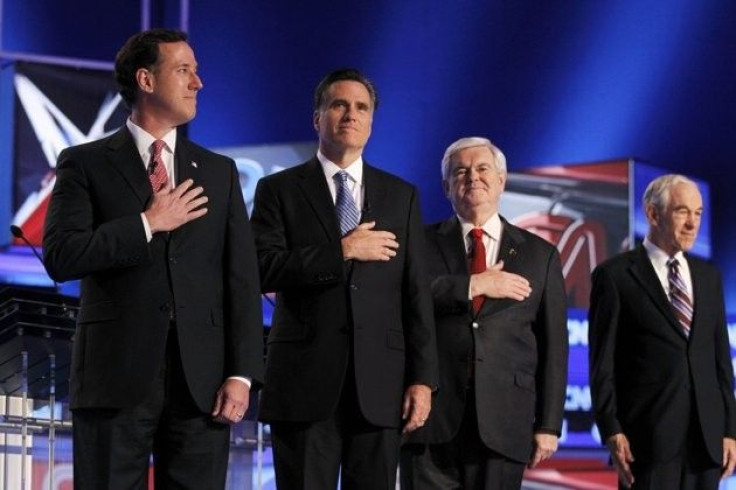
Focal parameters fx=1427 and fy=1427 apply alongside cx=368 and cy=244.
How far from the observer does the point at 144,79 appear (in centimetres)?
334

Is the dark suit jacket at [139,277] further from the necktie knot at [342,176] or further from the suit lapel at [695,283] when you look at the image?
the suit lapel at [695,283]

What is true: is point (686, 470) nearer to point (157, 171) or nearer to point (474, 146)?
point (474, 146)

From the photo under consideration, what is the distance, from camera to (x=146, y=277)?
10.3 feet

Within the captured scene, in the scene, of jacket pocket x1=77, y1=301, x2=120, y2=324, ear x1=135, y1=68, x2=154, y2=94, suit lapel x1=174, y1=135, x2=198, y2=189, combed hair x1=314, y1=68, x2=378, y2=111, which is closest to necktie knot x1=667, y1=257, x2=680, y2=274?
combed hair x1=314, y1=68, x2=378, y2=111

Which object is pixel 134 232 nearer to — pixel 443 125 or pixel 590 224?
pixel 590 224

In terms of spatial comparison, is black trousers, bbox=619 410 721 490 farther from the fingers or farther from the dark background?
the dark background

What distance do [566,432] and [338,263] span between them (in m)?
4.14

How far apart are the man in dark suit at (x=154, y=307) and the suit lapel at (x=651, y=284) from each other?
5.32 feet

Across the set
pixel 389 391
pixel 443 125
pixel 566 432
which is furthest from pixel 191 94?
pixel 443 125

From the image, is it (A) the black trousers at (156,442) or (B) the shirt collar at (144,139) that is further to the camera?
(B) the shirt collar at (144,139)

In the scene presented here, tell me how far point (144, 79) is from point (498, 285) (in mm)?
1168

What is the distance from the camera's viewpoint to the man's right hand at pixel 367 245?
3553mm

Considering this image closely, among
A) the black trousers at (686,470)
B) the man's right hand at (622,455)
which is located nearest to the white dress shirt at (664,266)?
the black trousers at (686,470)

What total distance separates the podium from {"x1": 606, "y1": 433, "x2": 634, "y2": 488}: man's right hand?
1648 millimetres
